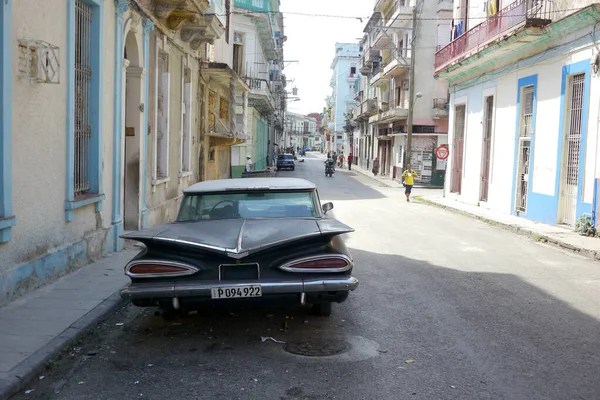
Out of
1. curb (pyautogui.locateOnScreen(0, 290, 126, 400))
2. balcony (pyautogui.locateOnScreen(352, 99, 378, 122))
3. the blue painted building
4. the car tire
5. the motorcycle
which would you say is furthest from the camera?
balcony (pyautogui.locateOnScreen(352, 99, 378, 122))

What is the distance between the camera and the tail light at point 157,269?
5137 millimetres

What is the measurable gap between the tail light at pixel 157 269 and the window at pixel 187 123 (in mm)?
11038

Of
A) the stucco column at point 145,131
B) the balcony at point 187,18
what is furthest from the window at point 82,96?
the stucco column at point 145,131

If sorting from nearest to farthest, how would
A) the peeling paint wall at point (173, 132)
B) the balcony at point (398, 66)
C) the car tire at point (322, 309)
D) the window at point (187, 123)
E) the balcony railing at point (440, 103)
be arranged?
the car tire at point (322, 309) < the peeling paint wall at point (173, 132) < the window at point (187, 123) < the balcony railing at point (440, 103) < the balcony at point (398, 66)

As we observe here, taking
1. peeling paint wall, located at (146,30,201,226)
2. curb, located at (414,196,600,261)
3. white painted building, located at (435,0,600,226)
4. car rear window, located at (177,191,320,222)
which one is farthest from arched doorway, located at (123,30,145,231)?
white painted building, located at (435,0,600,226)

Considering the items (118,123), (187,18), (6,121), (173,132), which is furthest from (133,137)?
(6,121)

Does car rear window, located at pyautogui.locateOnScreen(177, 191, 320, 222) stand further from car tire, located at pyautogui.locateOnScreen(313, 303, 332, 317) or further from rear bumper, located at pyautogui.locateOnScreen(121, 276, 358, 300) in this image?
rear bumper, located at pyautogui.locateOnScreen(121, 276, 358, 300)

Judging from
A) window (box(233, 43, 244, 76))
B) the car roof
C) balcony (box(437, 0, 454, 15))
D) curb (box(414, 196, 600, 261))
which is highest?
balcony (box(437, 0, 454, 15))

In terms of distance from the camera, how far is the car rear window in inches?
250

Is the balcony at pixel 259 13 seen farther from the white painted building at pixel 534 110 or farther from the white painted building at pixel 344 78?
the white painted building at pixel 344 78

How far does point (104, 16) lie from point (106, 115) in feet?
4.86

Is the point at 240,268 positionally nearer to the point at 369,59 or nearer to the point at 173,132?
the point at 173,132

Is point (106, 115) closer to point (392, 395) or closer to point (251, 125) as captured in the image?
point (392, 395)

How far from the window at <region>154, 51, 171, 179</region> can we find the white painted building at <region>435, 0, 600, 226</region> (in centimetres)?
923
